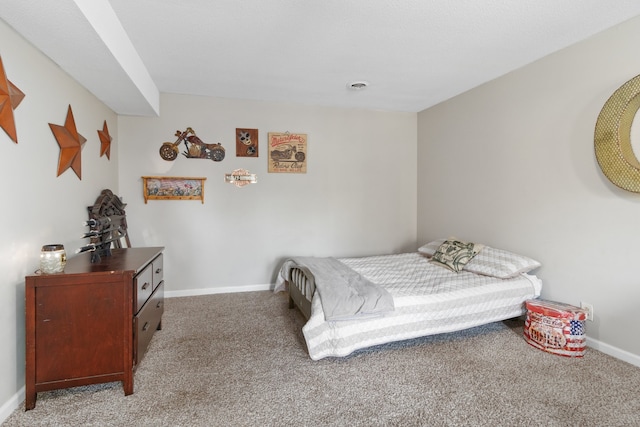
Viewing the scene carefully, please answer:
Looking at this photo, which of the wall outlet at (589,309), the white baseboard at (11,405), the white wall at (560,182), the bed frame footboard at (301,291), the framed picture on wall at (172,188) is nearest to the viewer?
the white baseboard at (11,405)

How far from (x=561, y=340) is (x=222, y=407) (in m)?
2.42

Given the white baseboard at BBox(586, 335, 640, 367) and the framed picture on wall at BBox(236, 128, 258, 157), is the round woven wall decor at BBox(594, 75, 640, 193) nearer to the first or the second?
the white baseboard at BBox(586, 335, 640, 367)

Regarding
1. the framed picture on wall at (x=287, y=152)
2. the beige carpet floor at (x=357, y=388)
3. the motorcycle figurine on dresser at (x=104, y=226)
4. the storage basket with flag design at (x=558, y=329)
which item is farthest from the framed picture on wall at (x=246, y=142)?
the storage basket with flag design at (x=558, y=329)

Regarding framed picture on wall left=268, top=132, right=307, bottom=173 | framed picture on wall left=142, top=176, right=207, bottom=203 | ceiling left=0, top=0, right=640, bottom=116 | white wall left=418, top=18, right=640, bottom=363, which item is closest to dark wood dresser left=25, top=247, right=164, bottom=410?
ceiling left=0, top=0, right=640, bottom=116

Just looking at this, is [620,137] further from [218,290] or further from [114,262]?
[218,290]

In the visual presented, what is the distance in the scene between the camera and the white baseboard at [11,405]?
1629 millimetres

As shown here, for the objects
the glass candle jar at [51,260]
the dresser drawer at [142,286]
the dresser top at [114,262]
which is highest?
the glass candle jar at [51,260]

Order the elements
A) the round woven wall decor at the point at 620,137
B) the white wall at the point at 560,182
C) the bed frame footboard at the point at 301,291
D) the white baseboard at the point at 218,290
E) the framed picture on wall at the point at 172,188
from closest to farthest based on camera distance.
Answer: the round woven wall decor at the point at 620,137, the white wall at the point at 560,182, the bed frame footboard at the point at 301,291, the framed picture on wall at the point at 172,188, the white baseboard at the point at 218,290

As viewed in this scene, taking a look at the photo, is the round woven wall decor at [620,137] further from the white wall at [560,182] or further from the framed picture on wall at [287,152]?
the framed picture on wall at [287,152]

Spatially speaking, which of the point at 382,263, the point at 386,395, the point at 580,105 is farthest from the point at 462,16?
the point at 386,395

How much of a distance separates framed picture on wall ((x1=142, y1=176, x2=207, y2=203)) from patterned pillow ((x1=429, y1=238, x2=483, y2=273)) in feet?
9.24

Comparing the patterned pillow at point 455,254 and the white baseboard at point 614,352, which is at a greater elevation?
the patterned pillow at point 455,254

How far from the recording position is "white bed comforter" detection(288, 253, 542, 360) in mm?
2113

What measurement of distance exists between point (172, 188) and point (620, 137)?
4.14 m
